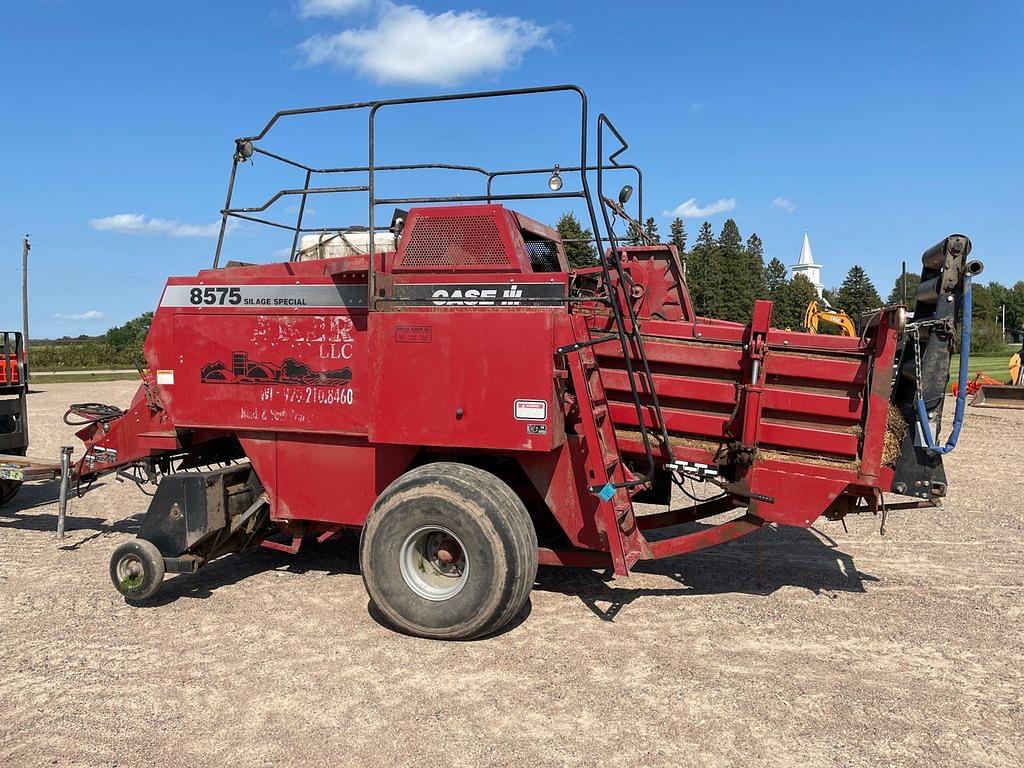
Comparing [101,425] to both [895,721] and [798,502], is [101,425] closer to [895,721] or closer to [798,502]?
[798,502]

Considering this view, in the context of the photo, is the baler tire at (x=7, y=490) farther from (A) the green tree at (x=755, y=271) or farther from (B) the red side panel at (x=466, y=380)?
(A) the green tree at (x=755, y=271)

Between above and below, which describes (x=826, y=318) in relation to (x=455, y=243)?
below

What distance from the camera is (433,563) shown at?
4941mm

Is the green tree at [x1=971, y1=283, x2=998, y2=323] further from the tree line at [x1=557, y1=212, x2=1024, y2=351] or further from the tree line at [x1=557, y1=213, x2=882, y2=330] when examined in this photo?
the tree line at [x1=557, y1=213, x2=882, y2=330]

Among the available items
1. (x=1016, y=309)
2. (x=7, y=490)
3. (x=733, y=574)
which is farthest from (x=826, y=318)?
(x=1016, y=309)

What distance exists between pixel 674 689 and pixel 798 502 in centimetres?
153

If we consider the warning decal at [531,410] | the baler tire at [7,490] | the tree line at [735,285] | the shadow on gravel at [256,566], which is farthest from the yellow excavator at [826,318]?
the tree line at [735,285]

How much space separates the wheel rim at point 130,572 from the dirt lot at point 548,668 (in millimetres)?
235

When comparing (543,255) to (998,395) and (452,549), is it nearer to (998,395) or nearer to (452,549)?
(452,549)

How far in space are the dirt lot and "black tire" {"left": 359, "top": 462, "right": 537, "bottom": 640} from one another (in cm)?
20

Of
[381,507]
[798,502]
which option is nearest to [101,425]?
[381,507]

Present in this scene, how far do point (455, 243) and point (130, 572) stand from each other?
328cm

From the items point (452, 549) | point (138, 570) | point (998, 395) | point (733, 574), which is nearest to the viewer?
point (452, 549)

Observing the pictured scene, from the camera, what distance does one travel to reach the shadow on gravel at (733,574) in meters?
5.69
